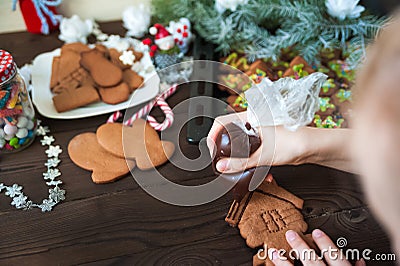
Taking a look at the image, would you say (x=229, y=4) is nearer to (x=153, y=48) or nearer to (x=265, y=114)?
(x=153, y=48)

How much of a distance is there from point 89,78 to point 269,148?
1.45 feet

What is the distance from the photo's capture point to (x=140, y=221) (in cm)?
75

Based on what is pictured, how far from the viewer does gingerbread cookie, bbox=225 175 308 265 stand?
714 millimetres

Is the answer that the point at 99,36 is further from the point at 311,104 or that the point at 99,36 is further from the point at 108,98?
the point at 311,104

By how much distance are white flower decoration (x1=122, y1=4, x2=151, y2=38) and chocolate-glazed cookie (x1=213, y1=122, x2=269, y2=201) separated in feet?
1.59

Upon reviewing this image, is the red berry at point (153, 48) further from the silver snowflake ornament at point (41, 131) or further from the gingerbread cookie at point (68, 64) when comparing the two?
the silver snowflake ornament at point (41, 131)

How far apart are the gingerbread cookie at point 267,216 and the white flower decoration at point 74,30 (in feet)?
1.97

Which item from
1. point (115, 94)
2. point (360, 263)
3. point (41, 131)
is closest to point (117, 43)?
point (115, 94)

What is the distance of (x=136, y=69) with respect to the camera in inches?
40.1

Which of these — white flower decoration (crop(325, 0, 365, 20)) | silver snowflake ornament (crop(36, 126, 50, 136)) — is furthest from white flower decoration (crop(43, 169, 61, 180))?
white flower decoration (crop(325, 0, 365, 20))

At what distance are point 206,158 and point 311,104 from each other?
220 millimetres

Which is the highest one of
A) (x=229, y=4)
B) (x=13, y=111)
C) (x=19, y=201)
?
(x=229, y=4)

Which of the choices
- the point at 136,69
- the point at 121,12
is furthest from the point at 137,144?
the point at 121,12

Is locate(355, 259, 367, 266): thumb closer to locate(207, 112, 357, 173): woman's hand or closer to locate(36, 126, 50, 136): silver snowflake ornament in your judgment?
locate(207, 112, 357, 173): woman's hand
